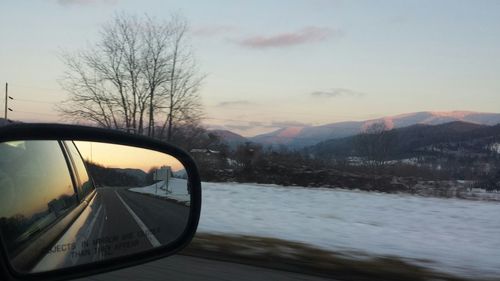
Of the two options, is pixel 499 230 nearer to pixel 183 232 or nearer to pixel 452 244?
pixel 452 244

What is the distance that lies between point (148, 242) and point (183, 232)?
289mm

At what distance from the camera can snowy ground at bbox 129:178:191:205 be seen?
89.6 inches

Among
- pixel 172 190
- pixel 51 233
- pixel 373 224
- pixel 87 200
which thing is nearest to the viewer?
pixel 51 233

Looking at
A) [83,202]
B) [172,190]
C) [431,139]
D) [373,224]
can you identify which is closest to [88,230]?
[83,202]

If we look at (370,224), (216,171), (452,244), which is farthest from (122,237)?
(216,171)

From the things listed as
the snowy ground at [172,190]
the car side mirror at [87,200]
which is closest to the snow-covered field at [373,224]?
the snowy ground at [172,190]

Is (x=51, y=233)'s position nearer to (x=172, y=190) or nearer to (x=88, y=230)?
(x=88, y=230)

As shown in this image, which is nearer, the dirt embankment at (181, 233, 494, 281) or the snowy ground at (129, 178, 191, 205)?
the snowy ground at (129, 178, 191, 205)

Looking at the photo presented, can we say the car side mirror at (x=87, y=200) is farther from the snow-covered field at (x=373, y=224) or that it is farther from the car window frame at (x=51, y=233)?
the snow-covered field at (x=373, y=224)

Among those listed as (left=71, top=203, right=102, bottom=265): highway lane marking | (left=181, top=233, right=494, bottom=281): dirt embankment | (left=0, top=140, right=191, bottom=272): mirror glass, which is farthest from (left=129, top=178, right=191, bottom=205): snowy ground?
(left=181, top=233, right=494, bottom=281): dirt embankment

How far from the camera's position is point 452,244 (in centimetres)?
904

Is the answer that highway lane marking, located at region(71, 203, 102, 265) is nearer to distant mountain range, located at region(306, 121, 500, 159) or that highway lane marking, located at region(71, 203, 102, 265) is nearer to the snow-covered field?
the snow-covered field

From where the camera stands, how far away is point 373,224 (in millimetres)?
11359

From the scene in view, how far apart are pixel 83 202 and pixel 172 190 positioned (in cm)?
52
